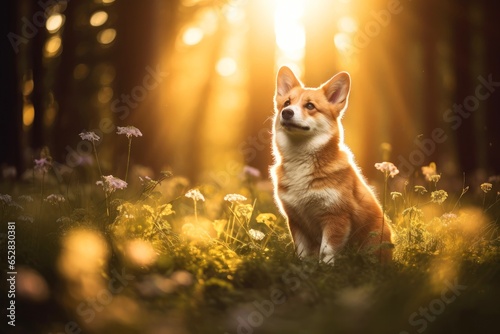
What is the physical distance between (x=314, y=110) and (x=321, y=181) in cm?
70

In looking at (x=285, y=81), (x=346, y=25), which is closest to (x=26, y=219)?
(x=285, y=81)

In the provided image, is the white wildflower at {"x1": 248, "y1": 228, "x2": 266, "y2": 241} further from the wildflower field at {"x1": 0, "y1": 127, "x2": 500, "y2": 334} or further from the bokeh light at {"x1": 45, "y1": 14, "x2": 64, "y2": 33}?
the bokeh light at {"x1": 45, "y1": 14, "x2": 64, "y2": 33}

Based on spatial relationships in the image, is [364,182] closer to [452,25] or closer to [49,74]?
[452,25]

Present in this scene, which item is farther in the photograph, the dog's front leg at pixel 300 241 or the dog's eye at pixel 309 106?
the dog's eye at pixel 309 106

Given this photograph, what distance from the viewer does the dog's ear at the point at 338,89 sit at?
5234 mm

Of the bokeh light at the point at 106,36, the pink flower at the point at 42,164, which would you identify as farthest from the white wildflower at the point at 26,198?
the bokeh light at the point at 106,36

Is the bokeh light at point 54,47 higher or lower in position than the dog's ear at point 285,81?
lower

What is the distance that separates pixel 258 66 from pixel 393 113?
11.5 ft

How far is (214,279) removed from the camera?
3.51 metres

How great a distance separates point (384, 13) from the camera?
11.6m

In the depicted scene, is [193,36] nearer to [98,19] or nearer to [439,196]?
[98,19]

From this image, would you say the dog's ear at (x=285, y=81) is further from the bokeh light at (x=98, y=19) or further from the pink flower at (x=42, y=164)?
the bokeh light at (x=98, y=19)

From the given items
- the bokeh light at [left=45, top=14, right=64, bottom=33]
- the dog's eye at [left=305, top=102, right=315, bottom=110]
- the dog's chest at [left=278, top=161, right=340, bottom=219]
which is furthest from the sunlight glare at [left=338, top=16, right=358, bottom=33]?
the dog's chest at [left=278, top=161, right=340, bottom=219]

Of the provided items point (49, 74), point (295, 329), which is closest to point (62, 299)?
point (295, 329)
